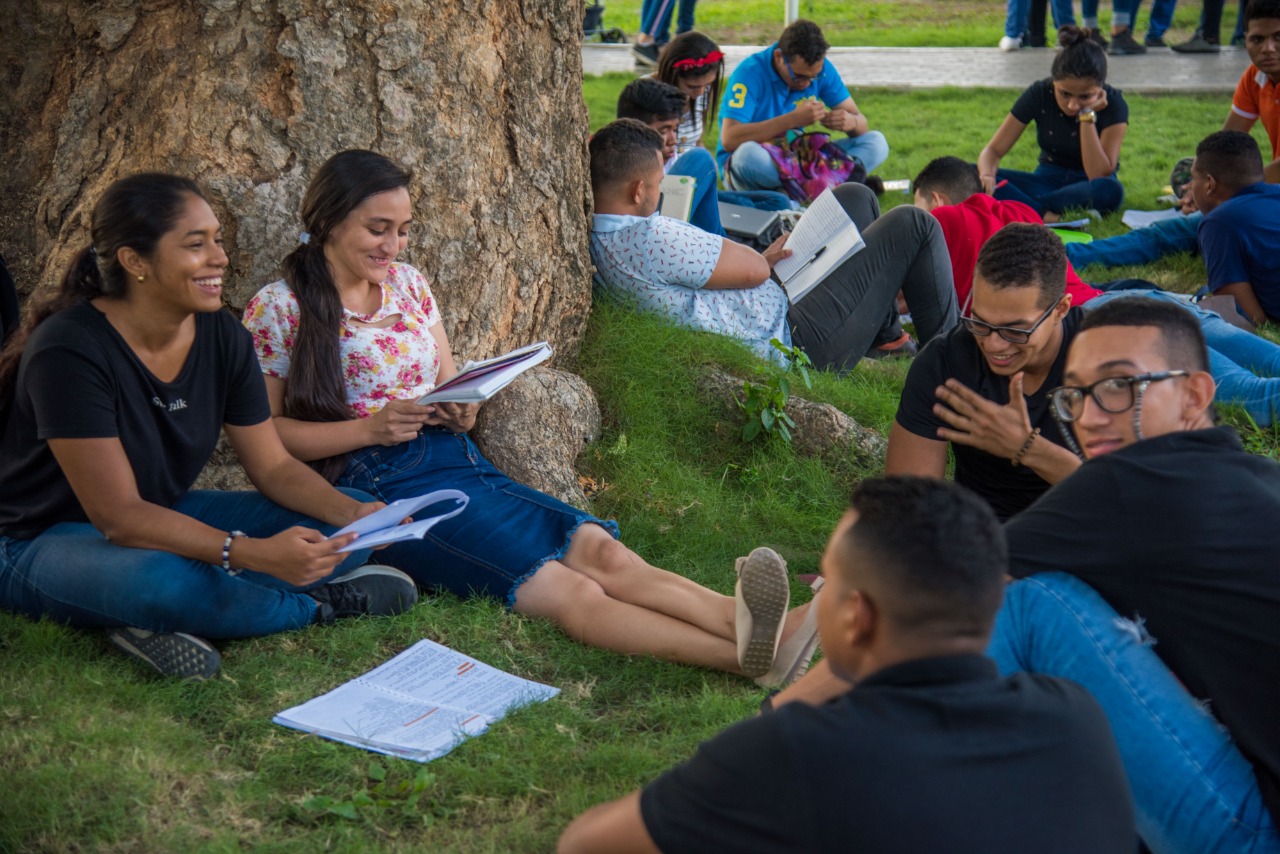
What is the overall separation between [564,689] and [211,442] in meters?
1.26

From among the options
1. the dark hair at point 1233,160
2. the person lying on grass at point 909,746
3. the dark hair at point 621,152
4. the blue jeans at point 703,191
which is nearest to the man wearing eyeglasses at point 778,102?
the blue jeans at point 703,191

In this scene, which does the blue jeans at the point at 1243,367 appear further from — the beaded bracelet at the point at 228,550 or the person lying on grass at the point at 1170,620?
the beaded bracelet at the point at 228,550

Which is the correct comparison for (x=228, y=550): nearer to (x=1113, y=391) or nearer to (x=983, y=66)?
(x=1113, y=391)

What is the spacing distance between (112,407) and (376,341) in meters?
0.94

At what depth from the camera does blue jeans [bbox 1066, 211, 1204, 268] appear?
24.4ft

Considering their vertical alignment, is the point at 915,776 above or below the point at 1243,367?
above

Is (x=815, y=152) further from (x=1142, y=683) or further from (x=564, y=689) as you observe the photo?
(x=1142, y=683)

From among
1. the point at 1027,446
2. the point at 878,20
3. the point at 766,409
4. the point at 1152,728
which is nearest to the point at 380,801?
the point at 1152,728

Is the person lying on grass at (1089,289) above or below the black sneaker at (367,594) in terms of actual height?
above

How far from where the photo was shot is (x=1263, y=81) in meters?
8.12

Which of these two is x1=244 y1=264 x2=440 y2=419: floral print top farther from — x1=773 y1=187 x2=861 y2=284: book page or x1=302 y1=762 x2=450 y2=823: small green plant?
x1=773 y1=187 x2=861 y2=284: book page

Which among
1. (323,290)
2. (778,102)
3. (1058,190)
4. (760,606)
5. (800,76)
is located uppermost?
(800,76)

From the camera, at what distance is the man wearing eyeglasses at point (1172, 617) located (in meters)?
2.40

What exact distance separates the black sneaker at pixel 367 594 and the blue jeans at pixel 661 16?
36.4 ft
